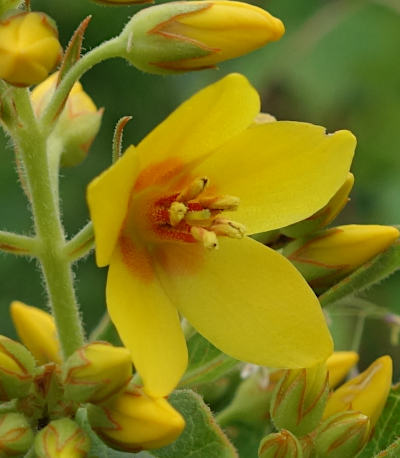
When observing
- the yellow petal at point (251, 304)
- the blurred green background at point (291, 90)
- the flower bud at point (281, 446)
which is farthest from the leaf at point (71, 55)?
the blurred green background at point (291, 90)

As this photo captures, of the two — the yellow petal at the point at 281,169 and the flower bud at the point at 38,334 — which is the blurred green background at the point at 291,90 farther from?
the yellow petal at the point at 281,169

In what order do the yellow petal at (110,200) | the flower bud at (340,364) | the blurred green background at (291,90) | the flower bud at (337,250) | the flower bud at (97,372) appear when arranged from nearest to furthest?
the yellow petal at (110,200)
the flower bud at (97,372)
the flower bud at (337,250)
the flower bud at (340,364)
the blurred green background at (291,90)

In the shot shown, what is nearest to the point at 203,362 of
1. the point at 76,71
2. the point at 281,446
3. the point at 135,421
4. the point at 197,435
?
the point at 197,435

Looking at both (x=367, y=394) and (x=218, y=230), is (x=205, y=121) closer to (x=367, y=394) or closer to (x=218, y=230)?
(x=218, y=230)

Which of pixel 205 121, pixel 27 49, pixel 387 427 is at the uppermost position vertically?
pixel 27 49

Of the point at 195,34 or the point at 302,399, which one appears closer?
the point at 195,34

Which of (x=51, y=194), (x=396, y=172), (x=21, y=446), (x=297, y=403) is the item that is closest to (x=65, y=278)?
(x=51, y=194)

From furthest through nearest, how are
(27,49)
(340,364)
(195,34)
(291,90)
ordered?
(291,90) < (340,364) < (195,34) < (27,49)
